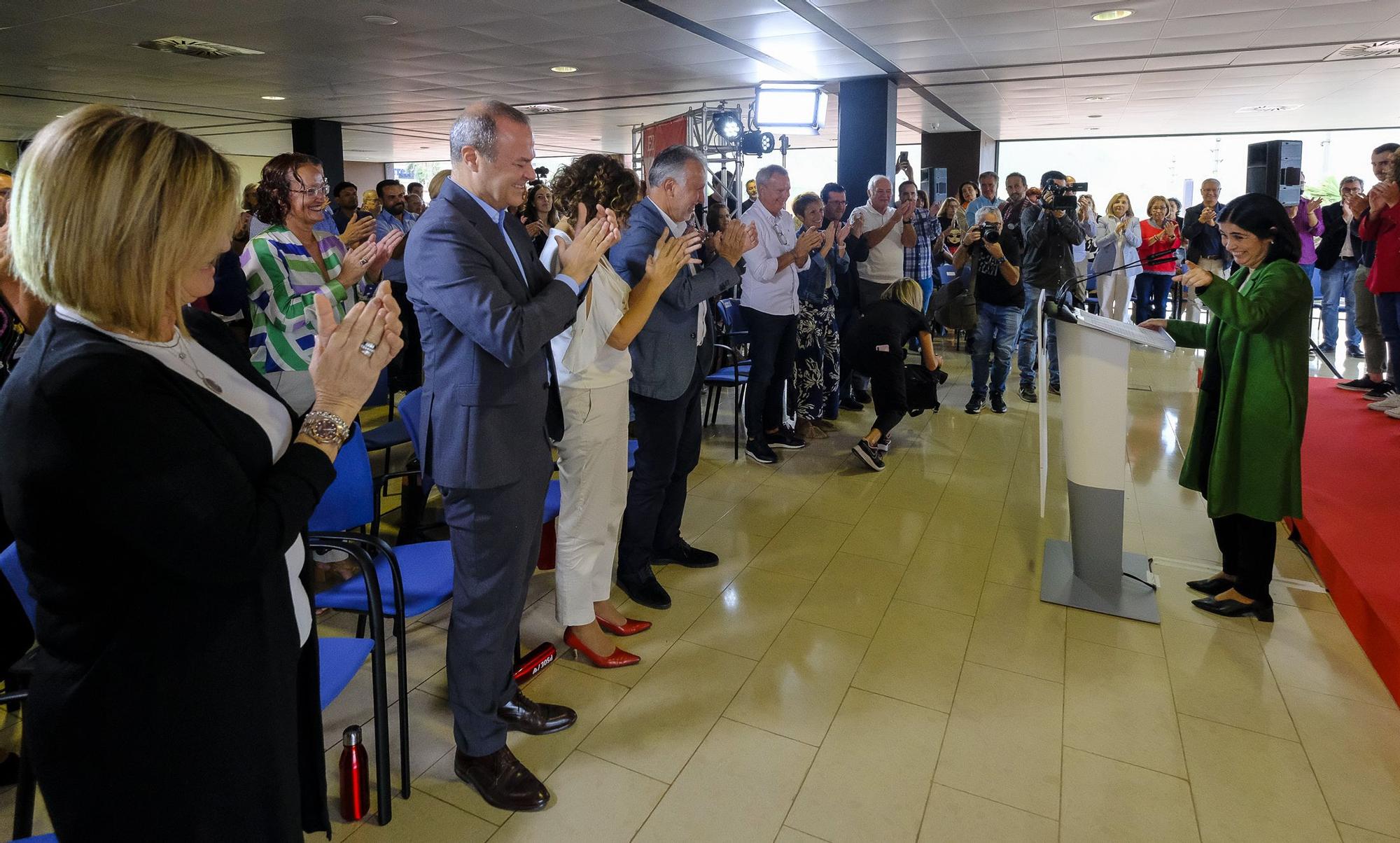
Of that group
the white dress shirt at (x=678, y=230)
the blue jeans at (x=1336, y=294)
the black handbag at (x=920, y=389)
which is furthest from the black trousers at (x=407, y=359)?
the blue jeans at (x=1336, y=294)

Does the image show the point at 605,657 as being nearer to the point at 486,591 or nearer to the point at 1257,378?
the point at 486,591

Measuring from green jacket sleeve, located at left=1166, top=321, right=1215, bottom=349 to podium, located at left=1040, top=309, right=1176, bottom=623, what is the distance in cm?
16

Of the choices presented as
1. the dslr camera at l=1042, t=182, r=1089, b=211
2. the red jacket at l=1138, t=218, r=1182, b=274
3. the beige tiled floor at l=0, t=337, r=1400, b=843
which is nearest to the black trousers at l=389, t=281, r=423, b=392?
the beige tiled floor at l=0, t=337, r=1400, b=843

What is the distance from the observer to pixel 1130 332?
8.53 feet

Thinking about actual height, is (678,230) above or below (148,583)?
above

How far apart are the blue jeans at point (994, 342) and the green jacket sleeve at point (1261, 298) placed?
3030 mm

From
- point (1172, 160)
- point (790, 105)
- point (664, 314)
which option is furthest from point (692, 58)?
point (1172, 160)

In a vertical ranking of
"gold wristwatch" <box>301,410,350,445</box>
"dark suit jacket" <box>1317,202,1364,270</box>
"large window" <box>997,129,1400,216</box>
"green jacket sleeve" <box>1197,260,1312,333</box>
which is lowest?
"gold wristwatch" <box>301,410,350,445</box>

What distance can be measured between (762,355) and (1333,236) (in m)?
4.98

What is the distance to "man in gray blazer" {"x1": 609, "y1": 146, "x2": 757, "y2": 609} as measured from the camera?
2623 mm

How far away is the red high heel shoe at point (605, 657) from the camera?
2.50 meters

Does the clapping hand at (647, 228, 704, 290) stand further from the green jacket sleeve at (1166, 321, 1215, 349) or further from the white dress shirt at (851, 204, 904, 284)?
the white dress shirt at (851, 204, 904, 284)

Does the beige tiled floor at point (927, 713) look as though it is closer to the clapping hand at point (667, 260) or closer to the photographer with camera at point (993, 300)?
the clapping hand at point (667, 260)

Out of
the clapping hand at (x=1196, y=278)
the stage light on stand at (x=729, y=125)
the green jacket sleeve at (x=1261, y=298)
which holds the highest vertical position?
the stage light on stand at (x=729, y=125)
